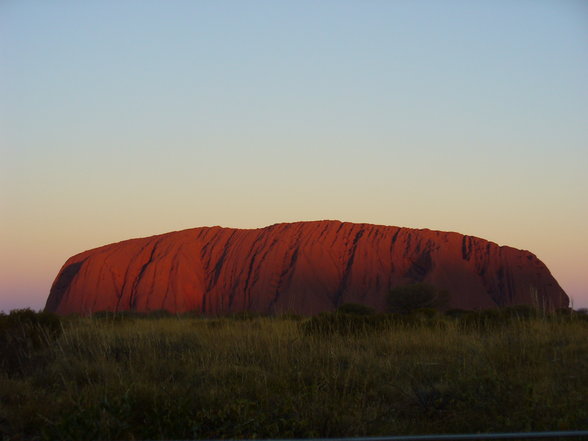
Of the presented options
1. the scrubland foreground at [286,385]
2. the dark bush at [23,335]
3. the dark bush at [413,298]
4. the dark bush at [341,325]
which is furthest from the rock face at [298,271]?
the scrubland foreground at [286,385]

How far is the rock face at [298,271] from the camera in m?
35.7

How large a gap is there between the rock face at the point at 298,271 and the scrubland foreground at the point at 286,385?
23.8 meters

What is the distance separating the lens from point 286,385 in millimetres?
6523

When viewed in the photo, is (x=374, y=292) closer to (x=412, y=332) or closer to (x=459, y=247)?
(x=459, y=247)

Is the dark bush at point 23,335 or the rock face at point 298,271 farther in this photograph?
the rock face at point 298,271

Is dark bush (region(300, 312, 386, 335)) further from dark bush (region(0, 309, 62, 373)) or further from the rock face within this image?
the rock face

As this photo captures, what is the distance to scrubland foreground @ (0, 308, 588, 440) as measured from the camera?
17.9 feet

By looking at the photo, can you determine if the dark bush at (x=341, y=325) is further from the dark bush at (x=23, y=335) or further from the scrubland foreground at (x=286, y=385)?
the dark bush at (x=23, y=335)

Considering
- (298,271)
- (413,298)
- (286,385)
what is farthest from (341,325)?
(298,271)

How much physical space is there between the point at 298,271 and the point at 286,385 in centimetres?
3051

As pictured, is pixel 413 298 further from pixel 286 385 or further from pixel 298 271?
pixel 286 385

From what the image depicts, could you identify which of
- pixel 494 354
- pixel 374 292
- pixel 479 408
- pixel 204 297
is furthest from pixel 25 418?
pixel 204 297

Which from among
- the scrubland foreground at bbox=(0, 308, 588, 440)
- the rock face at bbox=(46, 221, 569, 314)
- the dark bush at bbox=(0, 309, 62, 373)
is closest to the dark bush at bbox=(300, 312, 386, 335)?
the scrubland foreground at bbox=(0, 308, 588, 440)

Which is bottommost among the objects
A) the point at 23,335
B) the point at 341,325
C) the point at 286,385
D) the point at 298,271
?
the point at 298,271
